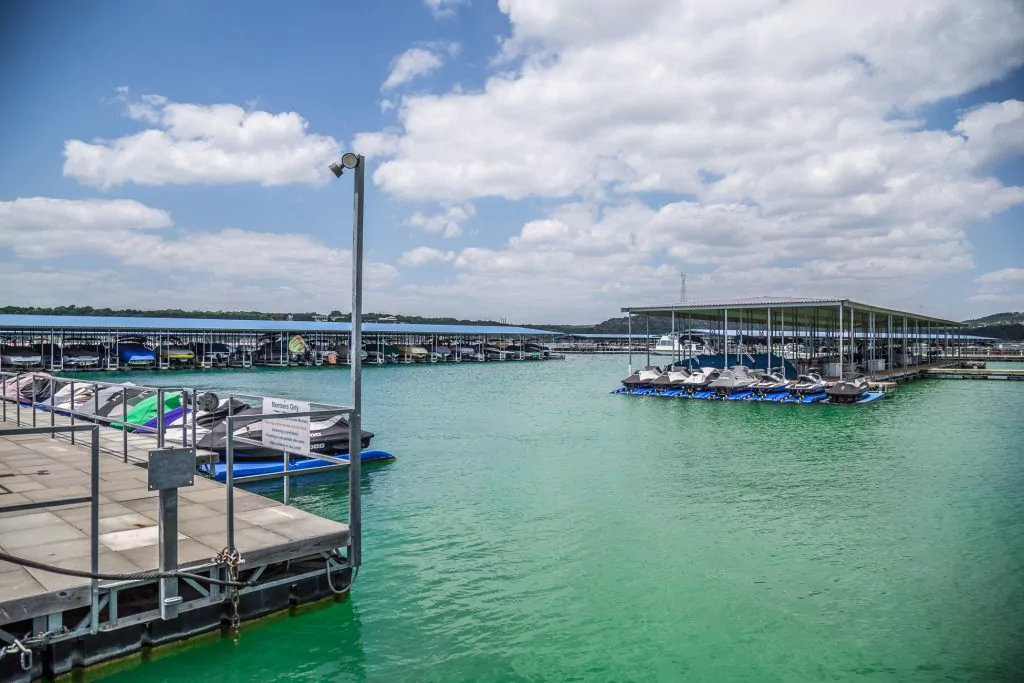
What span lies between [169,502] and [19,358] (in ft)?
222

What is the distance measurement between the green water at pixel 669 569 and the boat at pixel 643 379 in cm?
1960

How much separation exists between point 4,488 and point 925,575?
1395 centimetres

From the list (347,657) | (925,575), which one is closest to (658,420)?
(925,575)

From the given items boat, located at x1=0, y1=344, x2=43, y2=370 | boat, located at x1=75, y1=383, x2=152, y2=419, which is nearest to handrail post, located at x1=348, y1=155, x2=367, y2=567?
boat, located at x1=75, y1=383, x2=152, y2=419

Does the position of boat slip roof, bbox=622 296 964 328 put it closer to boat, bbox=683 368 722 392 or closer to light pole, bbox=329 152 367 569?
boat, bbox=683 368 722 392

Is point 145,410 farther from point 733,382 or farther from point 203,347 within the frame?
point 203,347

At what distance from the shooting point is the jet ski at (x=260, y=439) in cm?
1694

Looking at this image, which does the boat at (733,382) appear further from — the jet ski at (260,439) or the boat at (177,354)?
the boat at (177,354)

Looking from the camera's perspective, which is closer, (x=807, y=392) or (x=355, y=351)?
(x=355, y=351)

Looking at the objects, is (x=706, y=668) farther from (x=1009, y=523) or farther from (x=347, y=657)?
(x=1009, y=523)

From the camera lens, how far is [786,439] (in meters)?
24.8

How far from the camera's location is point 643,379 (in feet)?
145

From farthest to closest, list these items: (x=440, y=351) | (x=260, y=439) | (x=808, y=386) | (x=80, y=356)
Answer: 1. (x=440, y=351)
2. (x=80, y=356)
3. (x=808, y=386)
4. (x=260, y=439)

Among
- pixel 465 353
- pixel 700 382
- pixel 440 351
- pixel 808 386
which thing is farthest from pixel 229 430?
pixel 465 353
